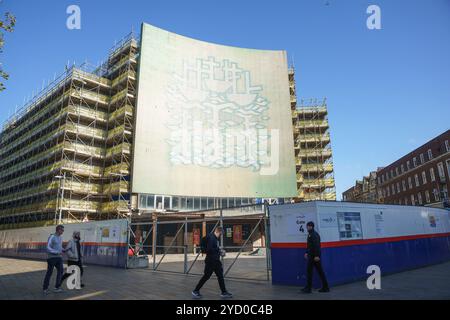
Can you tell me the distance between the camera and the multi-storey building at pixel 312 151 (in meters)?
51.8

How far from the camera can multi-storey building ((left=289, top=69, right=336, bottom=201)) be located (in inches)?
2037

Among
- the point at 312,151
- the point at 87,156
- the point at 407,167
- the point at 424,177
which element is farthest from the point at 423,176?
the point at 87,156

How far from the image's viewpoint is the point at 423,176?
5384 centimetres

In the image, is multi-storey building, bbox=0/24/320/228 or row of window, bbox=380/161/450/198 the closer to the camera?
multi-storey building, bbox=0/24/320/228

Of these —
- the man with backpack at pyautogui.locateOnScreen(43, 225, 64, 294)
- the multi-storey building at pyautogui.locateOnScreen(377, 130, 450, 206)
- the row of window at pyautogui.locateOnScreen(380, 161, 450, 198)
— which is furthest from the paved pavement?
the row of window at pyautogui.locateOnScreen(380, 161, 450, 198)

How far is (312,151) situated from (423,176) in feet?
62.5

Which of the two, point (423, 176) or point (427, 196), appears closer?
point (427, 196)

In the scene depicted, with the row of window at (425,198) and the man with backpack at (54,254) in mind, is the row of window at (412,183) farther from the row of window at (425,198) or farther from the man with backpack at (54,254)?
the man with backpack at (54,254)

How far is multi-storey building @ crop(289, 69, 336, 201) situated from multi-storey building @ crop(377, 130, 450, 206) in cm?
1536

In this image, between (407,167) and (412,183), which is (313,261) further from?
(407,167)

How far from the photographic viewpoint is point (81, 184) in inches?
1517

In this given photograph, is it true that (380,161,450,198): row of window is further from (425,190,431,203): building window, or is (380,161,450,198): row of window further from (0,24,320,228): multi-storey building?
(0,24,320,228): multi-storey building

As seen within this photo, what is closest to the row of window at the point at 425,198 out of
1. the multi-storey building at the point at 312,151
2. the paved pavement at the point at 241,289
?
the multi-storey building at the point at 312,151
